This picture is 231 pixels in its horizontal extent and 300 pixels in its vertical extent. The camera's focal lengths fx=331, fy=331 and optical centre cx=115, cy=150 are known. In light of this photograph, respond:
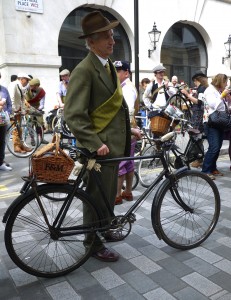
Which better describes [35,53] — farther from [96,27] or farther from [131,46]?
[96,27]

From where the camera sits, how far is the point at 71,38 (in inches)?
498

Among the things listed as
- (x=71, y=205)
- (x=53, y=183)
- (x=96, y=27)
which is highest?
(x=96, y=27)

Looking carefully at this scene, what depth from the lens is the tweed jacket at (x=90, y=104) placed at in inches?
100

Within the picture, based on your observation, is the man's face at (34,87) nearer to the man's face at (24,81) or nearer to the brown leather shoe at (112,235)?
the man's face at (24,81)

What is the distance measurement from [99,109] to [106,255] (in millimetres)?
1314

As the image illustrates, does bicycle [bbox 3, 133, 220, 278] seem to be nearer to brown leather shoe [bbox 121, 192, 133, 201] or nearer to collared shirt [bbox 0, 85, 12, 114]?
brown leather shoe [bbox 121, 192, 133, 201]

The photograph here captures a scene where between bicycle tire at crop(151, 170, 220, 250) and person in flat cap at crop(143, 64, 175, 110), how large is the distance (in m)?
2.95

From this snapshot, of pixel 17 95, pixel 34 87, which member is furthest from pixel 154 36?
pixel 17 95

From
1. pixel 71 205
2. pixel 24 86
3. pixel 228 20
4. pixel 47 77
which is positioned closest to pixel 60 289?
pixel 71 205

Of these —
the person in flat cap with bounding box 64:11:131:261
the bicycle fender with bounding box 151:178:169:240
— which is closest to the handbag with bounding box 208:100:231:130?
the bicycle fender with bounding box 151:178:169:240

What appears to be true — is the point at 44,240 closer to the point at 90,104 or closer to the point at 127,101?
the point at 90,104

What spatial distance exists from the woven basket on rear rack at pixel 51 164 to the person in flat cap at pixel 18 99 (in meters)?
5.14

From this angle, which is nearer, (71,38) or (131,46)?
(71,38)

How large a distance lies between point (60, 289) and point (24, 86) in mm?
6090
